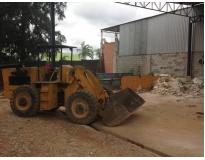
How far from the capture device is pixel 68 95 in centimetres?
723

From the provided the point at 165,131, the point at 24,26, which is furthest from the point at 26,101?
the point at 24,26

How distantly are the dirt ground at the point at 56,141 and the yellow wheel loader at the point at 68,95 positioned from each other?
0.49m

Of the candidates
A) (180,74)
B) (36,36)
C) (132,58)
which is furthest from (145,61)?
(36,36)

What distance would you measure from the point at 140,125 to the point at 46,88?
3109 mm

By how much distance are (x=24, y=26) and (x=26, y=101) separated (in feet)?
42.6

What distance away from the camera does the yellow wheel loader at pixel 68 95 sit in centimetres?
651

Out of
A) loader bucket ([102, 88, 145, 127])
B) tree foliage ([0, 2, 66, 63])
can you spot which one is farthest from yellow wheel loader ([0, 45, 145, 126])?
tree foliage ([0, 2, 66, 63])

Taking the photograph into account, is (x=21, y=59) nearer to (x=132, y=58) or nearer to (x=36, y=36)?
(x=36, y=36)

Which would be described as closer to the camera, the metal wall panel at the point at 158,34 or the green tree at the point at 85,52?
the metal wall panel at the point at 158,34

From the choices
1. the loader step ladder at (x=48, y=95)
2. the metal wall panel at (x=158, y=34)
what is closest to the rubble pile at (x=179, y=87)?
the metal wall panel at (x=158, y=34)

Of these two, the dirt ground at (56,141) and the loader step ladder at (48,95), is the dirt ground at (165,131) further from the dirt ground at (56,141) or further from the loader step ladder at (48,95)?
the loader step ladder at (48,95)

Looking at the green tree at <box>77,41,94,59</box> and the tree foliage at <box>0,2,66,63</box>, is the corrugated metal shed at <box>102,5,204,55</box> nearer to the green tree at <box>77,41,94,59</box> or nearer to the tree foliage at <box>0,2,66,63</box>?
the tree foliage at <box>0,2,66,63</box>

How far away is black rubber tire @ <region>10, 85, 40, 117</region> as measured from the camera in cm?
716

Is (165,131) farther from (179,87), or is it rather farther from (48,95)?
(179,87)
